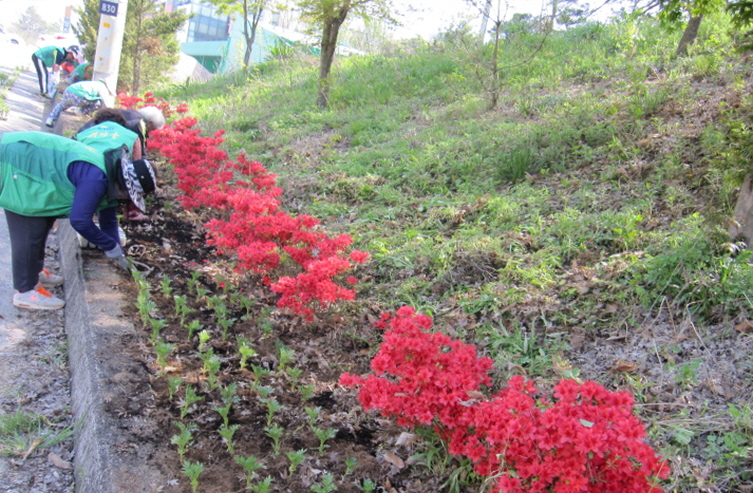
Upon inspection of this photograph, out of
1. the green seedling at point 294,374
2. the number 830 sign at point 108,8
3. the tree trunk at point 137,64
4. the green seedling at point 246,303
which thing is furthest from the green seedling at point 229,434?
the tree trunk at point 137,64

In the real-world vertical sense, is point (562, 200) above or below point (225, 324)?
above

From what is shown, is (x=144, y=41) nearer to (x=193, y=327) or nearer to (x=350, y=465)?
(x=193, y=327)

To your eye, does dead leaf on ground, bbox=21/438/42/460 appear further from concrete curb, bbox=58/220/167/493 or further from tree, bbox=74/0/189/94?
tree, bbox=74/0/189/94

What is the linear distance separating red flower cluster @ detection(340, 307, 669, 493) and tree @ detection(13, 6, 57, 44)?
11939cm

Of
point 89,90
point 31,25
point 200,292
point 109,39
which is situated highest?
point 31,25

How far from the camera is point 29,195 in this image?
3547 millimetres

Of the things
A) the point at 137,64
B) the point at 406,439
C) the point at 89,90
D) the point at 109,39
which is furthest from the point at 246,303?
the point at 137,64

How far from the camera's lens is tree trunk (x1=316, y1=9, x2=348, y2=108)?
32.4 feet

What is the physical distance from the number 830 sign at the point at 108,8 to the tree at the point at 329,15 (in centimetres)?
324

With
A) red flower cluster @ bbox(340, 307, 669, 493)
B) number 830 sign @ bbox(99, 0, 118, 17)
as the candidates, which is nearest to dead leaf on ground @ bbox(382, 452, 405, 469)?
red flower cluster @ bbox(340, 307, 669, 493)

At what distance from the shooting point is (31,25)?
99.2 metres

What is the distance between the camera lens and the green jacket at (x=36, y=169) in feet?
11.5

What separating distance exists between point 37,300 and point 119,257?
64cm

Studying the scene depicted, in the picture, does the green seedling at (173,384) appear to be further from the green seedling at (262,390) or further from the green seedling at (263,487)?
the green seedling at (263,487)
